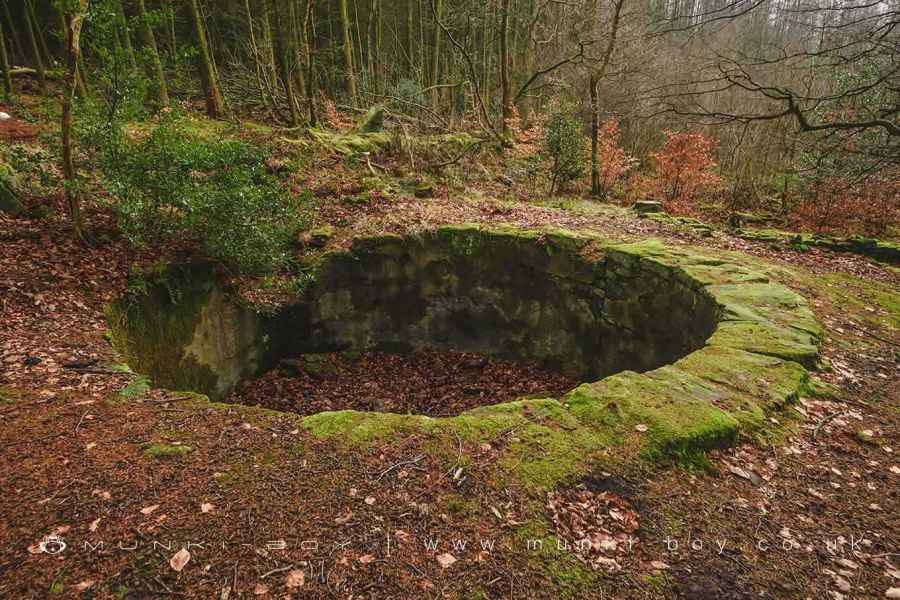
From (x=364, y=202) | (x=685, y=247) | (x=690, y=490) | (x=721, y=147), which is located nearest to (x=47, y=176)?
(x=364, y=202)

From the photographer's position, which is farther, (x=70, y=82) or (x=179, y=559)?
(x=70, y=82)

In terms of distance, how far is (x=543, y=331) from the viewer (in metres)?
7.98

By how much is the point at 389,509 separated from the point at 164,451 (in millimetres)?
1486

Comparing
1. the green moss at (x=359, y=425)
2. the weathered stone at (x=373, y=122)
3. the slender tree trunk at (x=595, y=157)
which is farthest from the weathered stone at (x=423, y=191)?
the green moss at (x=359, y=425)

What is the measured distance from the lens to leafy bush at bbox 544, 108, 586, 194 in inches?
446

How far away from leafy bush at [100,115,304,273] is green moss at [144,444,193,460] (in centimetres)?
331

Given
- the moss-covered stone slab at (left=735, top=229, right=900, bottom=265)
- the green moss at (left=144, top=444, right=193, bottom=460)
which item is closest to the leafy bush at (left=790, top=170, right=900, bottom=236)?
the moss-covered stone slab at (left=735, top=229, right=900, bottom=265)

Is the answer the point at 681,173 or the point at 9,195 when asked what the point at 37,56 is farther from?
the point at 681,173

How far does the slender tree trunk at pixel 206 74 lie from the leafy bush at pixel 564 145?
28.1ft

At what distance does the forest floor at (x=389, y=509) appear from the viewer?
6.66 ft

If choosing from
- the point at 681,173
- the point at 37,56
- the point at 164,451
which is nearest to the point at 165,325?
the point at 164,451

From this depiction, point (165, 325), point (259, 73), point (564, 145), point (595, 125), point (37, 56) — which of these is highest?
point (259, 73)

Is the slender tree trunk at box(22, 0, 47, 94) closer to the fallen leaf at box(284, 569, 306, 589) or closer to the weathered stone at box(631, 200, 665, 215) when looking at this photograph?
the fallen leaf at box(284, 569, 306, 589)

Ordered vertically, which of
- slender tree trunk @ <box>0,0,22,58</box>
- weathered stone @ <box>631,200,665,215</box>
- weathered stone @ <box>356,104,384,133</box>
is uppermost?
slender tree trunk @ <box>0,0,22,58</box>
